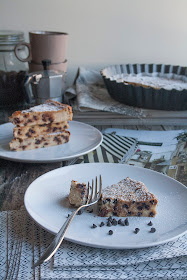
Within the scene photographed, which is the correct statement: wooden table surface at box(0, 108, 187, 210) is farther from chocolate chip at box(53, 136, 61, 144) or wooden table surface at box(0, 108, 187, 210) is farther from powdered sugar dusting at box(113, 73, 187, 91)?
powdered sugar dusting at box(113, 73, 187, 91)

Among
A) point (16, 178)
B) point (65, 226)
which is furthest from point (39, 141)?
point (65, 226)

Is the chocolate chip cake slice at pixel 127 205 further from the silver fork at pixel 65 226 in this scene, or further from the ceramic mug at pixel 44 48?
the ceramic mug at pixel 44 48

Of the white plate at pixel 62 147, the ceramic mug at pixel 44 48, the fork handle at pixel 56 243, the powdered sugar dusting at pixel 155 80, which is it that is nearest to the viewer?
the fork handle at pixel 56 243

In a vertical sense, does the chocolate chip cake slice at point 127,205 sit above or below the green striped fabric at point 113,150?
above

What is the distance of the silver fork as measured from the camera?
812 millimetres

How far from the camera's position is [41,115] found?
152 centimetres

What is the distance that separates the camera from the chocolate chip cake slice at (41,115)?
149cm

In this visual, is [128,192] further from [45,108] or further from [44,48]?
[44,48]

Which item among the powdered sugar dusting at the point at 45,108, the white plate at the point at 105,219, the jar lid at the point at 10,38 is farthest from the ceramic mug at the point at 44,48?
the white plate at the point at 105,219

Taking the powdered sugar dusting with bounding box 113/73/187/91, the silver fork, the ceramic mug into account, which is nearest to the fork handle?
the silver fork

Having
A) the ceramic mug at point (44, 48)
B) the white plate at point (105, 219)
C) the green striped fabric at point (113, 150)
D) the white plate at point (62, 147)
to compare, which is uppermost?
the ceramic mug at point (44, 48)

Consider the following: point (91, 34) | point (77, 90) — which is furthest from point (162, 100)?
point (91, 34)

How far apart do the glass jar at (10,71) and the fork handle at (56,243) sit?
1.29 m

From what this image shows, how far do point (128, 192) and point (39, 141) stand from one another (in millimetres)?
579
